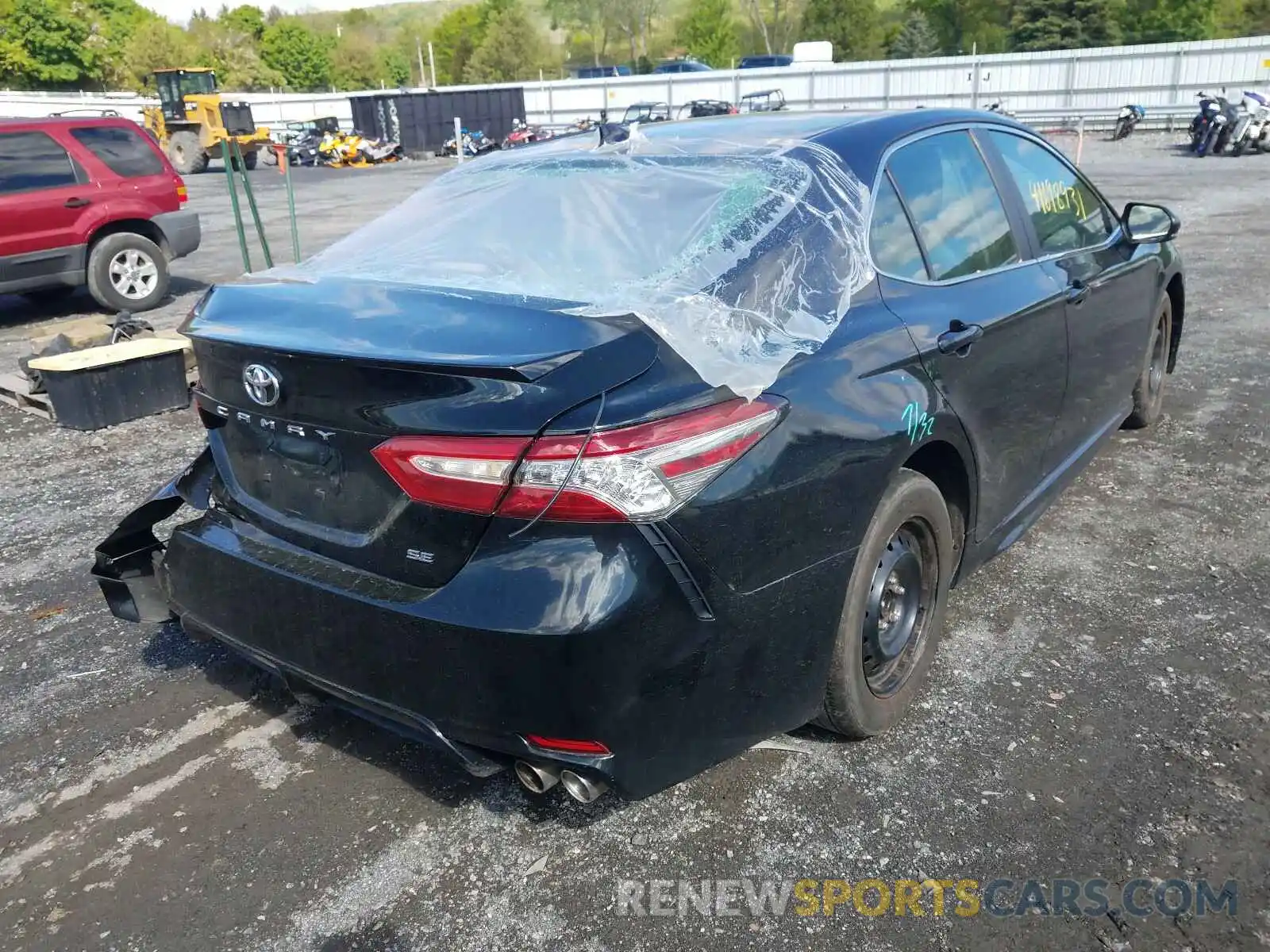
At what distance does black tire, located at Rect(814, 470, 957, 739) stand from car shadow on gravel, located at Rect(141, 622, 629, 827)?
0.73 m

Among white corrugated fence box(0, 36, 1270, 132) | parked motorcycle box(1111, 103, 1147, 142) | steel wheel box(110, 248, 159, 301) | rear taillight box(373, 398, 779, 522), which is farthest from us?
white corrugated fence box(0, 36, 1270, 132)

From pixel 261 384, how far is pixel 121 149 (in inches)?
366

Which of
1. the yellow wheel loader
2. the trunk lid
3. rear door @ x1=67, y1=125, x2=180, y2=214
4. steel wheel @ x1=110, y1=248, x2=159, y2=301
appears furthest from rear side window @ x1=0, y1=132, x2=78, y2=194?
the yellow wheel loader

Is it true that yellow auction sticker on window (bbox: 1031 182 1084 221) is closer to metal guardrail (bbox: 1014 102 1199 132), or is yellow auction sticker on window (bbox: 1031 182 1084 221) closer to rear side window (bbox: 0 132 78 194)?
rear side window (bbox: 0 132 78 194)

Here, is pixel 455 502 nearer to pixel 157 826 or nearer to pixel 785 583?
pixel 785 583

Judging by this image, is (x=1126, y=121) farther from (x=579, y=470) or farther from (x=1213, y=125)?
(x=579, y=470)

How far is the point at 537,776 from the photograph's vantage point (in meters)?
2.33

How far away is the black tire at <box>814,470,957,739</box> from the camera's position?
2.70 metres

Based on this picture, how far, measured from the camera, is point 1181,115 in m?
30.1

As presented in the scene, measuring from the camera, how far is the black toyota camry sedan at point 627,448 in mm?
2156

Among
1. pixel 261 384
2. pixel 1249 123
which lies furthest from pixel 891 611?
pixel 1249 123

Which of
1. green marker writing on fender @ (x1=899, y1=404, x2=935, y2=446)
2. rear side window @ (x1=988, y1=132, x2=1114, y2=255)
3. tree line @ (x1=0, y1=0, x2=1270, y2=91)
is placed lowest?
green marker writing on fender @ (x1=899, y1=404, x2=935, y2=446)

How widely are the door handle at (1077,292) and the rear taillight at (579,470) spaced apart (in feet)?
7.00

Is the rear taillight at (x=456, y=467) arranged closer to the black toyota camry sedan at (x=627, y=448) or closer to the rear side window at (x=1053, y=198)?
the black toyota camry sedan at (x=627, y=448)
